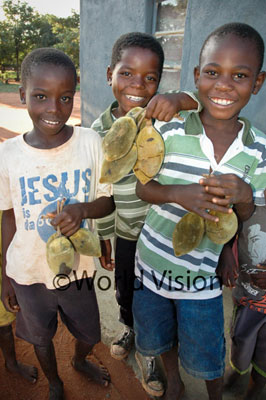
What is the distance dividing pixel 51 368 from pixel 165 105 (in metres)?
1.67

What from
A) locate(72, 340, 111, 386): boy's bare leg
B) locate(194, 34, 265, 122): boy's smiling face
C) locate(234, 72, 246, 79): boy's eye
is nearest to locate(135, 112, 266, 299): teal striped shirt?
locate(194, 34, 265, 122): boy's smiling face

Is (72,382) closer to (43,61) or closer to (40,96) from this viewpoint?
(40,96)

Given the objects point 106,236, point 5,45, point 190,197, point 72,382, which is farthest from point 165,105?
point 5,45

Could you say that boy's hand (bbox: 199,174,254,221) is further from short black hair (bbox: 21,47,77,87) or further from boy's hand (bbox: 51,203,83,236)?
short black hair (bbox: 21,47,77,87)

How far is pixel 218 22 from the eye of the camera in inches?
127

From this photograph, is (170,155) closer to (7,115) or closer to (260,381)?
(260,381)

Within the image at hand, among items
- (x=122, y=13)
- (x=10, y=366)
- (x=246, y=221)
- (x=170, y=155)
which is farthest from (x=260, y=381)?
(x=122, y=13)

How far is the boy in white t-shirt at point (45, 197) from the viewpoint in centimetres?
141

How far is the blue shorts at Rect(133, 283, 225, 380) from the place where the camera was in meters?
1.41

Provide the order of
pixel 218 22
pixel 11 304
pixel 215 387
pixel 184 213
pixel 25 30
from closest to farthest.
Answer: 1. pixel 184 213
2. pixel 215 387
3. pixel 11 304
4. pixel 218 22
5. pixel 25 30

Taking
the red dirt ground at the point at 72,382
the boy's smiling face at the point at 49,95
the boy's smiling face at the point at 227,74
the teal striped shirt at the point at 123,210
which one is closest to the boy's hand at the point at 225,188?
the boy's smiling face at the point at 227,74

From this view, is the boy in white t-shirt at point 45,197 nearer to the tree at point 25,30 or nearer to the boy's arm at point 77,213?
the boy's arm at point 77,213

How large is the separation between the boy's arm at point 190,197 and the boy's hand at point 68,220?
334 mm

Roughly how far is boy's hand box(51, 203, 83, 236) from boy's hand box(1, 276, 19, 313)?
633 mm
